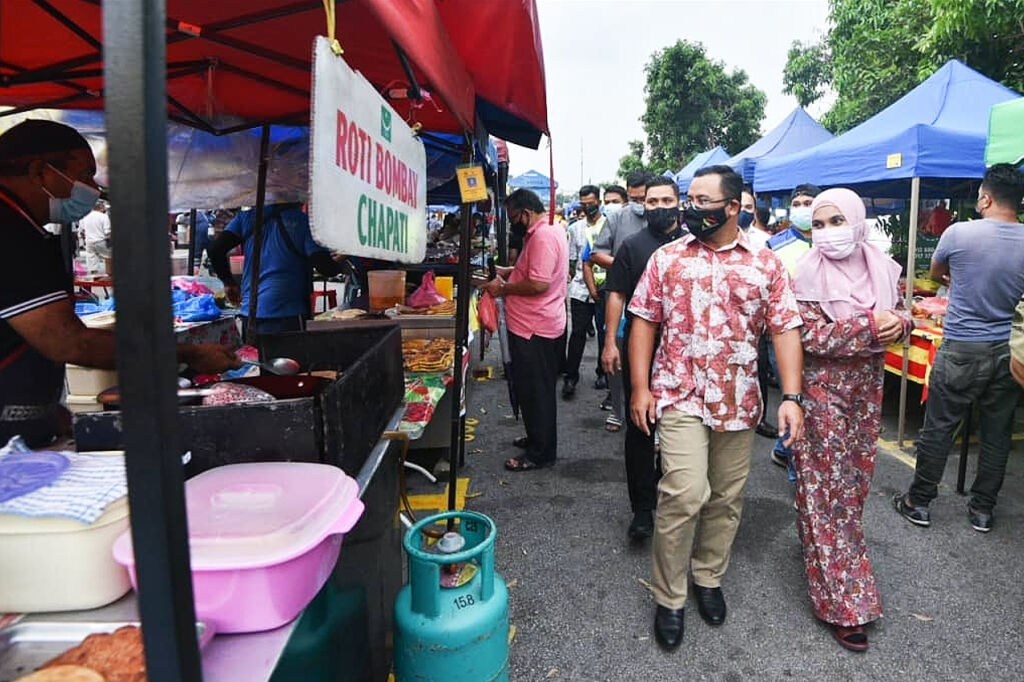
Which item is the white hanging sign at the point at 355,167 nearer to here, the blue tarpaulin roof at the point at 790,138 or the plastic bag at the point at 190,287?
the plastic bag at the point at 190,287

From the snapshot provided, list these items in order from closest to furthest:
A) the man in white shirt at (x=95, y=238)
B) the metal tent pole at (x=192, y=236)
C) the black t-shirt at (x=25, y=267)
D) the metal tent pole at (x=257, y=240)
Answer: the black t-shirt at (x=25, y=267) < the metal tent pole at (x=257, y=240) < the metal tent pole at (x=192, y=236) < the man in white shirt at (x=95, y=238)

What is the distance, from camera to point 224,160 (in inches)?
177

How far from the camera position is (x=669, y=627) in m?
2.74

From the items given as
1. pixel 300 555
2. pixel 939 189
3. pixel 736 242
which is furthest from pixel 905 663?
pixel 939 189

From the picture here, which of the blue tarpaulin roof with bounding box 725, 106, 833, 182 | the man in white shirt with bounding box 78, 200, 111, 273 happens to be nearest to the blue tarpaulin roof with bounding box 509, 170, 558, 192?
the blue tarpaulin roof with bounding box 725, 106, 833, 182

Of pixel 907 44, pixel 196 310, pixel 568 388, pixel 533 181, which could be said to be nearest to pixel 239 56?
pixel 196 310

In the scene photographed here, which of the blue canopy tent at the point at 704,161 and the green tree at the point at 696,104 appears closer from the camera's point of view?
the blue canopy tent at the point at 704,161

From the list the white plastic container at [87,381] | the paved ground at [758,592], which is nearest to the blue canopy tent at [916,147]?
the paved ground at [758,592]

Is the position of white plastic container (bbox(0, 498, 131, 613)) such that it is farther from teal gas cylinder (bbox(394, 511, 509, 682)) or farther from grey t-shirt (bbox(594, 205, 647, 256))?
grey t-shirt (bbox(594, 205, 647, 256))

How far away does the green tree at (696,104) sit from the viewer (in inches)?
1278

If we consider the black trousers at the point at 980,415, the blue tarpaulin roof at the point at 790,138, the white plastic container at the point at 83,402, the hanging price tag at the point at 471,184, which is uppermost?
the blue tarpaulin roof at the point at 790,138

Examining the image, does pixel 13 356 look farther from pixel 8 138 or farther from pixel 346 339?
pixel 346 339

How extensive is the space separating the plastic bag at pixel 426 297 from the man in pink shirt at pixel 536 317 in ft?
2.08

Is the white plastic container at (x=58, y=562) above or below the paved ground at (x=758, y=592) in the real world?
above
